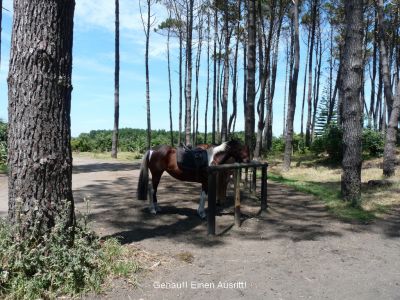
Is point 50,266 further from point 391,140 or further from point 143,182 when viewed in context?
point 391,140

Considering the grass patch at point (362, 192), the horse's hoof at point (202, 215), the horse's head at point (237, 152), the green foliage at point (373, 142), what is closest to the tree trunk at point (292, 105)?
the grass patch at point (362, 192)

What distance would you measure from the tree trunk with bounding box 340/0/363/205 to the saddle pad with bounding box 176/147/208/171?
369 centimetres

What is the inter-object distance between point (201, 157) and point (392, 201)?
4869 mm

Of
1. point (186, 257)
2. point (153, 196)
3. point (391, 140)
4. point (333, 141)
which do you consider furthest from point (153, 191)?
point (333, 141)

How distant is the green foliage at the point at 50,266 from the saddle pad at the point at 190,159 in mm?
2890

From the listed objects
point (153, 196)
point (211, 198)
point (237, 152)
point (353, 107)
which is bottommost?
point (153, 196)

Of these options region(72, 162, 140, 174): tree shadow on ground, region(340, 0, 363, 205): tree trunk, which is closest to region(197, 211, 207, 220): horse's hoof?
region(340, 0, 363, 205): tree trunk

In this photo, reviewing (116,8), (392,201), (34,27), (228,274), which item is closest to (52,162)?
(34,27)

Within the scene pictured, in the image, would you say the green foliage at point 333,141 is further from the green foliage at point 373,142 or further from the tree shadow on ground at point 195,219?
the tree shadow on ground at point 195,219

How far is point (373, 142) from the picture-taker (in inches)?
746

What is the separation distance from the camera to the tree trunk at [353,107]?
9.05 metres

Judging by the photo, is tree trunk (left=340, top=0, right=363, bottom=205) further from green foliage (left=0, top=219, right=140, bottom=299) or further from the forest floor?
green foliage (left=0, top=219, right=140, bottom=299)

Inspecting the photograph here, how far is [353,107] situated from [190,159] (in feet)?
13.7

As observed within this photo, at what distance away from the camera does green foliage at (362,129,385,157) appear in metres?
18.8
